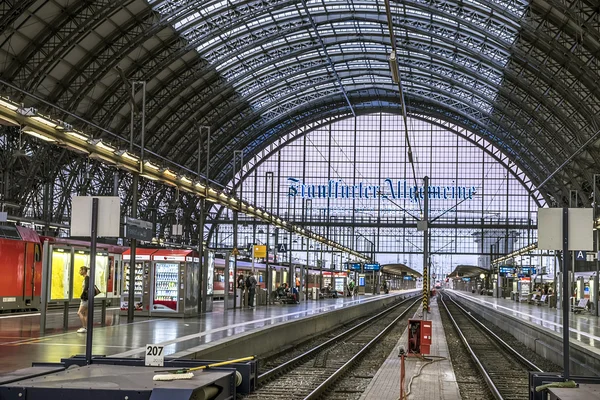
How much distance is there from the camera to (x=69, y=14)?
130ft

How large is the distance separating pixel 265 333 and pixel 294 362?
1578 mm

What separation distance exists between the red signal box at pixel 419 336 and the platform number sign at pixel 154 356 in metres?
12.6

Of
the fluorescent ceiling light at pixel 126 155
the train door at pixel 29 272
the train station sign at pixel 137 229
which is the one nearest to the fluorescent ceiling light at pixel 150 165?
the fluorescent ceiling light at pixel 126 155

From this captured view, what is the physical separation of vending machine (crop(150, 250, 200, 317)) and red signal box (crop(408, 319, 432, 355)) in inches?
358

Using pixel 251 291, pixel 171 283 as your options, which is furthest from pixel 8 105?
pixel 251 291

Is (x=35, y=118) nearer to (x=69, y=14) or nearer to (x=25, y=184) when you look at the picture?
(x=69, y=14)

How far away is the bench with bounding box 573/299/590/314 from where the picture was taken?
42781 millimetres

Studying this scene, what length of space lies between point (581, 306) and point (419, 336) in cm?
2574

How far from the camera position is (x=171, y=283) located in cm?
2694

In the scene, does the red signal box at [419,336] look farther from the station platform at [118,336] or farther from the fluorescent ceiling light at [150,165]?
the fluorescent ceiling light at [150,165]

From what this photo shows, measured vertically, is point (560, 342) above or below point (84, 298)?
below

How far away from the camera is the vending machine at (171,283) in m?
26.8

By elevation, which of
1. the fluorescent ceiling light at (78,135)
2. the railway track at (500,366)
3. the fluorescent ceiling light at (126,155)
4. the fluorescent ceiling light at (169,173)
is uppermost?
the fluorescent ceiling light at (78,135)

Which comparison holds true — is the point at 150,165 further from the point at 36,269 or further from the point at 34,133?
the point at 36,269
